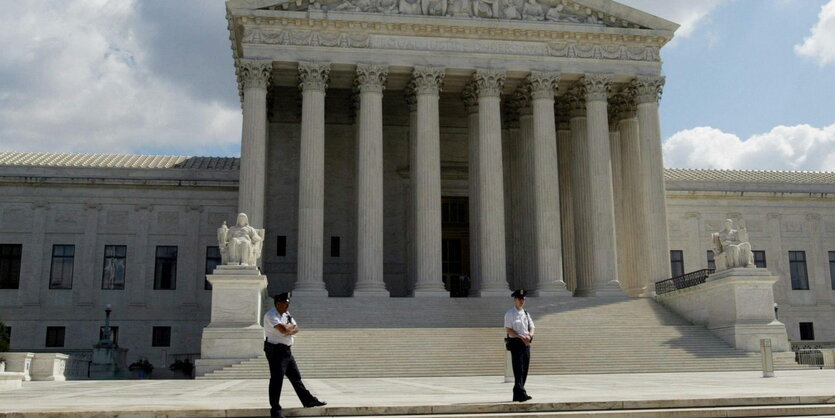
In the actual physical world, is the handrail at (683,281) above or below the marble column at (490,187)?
below

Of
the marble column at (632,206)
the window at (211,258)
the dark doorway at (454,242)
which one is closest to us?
the marble column at (632,206)

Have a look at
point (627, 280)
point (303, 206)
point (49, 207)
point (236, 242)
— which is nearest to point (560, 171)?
point (627, 280)

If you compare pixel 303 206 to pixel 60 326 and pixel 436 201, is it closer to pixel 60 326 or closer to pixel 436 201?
pixel 436 201

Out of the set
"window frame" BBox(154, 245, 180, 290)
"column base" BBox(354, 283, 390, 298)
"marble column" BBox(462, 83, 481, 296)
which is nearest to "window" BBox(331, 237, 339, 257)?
"column base" BBox(354, 283, 390, 298)

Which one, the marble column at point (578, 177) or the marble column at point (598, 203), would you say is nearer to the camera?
the marble column at point (598, 203)

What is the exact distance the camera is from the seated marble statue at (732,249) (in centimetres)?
3497

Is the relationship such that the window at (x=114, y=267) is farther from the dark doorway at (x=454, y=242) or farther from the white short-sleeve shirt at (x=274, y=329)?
the white short-sleeve shirt at (x=274, y=329)

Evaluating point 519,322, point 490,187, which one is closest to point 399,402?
point 519,322

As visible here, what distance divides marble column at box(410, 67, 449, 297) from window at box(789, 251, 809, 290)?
2626cm

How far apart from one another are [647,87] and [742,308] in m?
14.8

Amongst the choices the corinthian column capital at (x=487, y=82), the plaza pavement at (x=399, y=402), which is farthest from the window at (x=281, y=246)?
the plaza pavement at (x=399, y=402)

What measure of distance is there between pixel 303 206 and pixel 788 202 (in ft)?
108

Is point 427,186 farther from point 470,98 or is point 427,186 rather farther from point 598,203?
point 598,203

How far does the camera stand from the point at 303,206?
40.8 m
